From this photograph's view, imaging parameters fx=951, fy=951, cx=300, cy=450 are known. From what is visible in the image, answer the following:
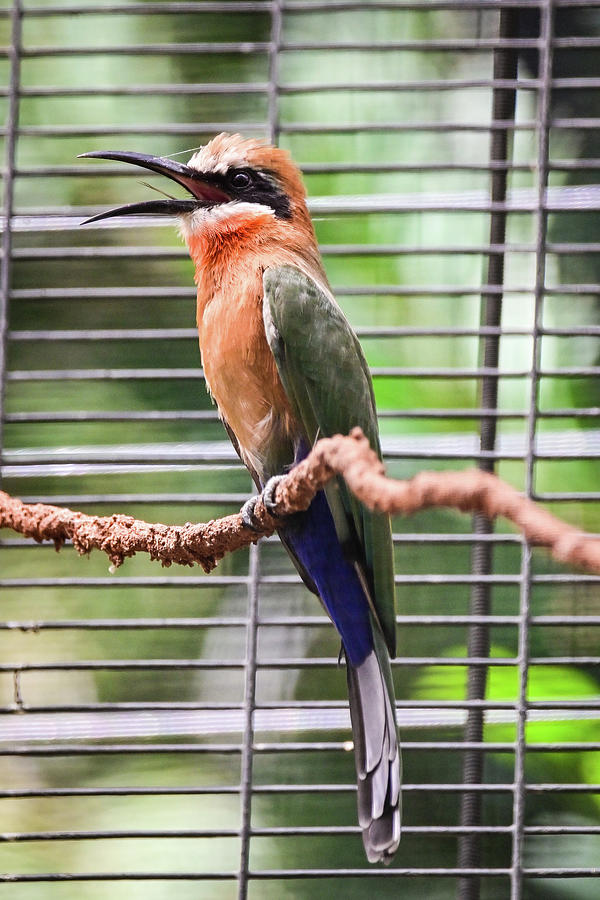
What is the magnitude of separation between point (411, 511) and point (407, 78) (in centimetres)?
179

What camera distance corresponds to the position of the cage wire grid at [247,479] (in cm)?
188

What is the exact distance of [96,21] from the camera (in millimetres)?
2148

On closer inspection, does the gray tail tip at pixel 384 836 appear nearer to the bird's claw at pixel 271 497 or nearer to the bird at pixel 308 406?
the bird at pixel 308 406

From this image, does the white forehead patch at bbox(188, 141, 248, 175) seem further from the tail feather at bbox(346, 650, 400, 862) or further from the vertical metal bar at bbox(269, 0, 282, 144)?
the tail feather at bbox(346, 650, 400, 862)

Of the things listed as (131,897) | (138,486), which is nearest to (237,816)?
(131,897)

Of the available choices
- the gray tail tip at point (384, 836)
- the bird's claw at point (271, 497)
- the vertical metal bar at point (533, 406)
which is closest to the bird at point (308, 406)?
the gray tail tip at point (384, 836)

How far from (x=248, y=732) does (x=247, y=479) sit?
1.74 feet

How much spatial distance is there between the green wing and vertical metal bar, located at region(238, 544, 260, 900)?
42 centimetres

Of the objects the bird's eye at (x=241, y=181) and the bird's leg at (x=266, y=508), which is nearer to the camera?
the bird's leg at (x=266, y=508)

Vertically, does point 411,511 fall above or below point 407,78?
below

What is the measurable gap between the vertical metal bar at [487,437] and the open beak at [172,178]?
589 mm

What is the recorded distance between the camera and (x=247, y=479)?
2.05 m

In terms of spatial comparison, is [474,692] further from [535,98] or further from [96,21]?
[96,21]

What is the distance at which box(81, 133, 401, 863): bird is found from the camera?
4.64 ft
